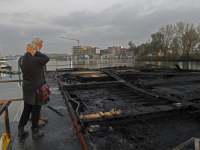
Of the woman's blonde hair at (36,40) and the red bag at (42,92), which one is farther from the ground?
the woman's blonde hair at (36,40)

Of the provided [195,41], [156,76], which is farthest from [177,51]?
[156,76]

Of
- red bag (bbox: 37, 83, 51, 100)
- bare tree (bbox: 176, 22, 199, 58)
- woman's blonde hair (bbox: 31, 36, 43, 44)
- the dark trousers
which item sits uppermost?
bare tree (bbox: 176, 22, 199, 58)

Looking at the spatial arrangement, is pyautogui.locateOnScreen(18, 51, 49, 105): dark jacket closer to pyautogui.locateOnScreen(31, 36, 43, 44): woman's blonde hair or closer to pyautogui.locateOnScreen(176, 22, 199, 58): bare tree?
pyautogui.locateOnScreen(31, 36, 43, 44): woman's blonde hair

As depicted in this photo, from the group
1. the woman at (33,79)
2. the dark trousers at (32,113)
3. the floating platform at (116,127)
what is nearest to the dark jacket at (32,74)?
the woman at (33,79)

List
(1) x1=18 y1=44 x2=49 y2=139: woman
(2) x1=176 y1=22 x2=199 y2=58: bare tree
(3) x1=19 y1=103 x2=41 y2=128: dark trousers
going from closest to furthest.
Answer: (1) x1=18 y1=44 x2=49 y2=139: woman → (3) x1=19 y1=103 x2=41 y2=128: dark trousers → (2) x1=176 y1=22 x2=199 y2=58: bare tree

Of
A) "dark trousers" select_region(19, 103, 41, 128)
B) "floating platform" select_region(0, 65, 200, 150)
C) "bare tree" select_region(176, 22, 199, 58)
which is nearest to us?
"floating platform" select_region(0, 65, 200, 150)

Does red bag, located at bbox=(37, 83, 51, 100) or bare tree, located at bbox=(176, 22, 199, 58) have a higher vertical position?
bare tree, located at bbox=(176, 22, 199, 58)

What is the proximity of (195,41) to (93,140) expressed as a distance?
65.7 metres

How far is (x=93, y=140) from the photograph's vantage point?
8.62ft

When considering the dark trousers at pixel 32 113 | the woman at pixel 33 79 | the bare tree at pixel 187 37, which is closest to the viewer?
the woman at pixel 33 79

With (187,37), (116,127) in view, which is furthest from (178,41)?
(116,127)

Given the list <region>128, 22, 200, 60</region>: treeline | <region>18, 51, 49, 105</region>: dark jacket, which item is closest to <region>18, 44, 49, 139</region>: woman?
<region>18, 51, 49, 105</region>: dark jacket

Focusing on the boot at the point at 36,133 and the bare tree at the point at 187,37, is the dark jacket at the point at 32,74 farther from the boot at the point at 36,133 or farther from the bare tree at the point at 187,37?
the bare tree at the point at 187,37

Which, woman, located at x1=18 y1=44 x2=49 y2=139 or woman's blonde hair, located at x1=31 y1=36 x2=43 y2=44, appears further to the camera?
woman's blonde hair, located at x1=31 y1=36 x2=43 y2=44
